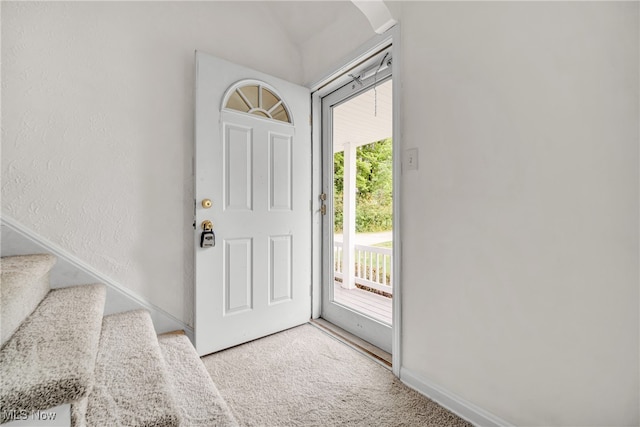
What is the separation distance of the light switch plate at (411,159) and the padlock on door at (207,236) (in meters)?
1.26

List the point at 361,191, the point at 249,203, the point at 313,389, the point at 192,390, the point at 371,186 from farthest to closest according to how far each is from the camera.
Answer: the point at 361,191 < the point at 371,186 < the point at 249,203 < the point at 313,389 < the point at 192,390

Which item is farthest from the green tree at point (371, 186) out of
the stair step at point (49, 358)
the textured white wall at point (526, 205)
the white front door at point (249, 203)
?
the stair step at point (49, 358)

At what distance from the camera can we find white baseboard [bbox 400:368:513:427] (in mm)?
1219

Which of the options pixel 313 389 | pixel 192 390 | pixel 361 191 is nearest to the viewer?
pixel 192 390

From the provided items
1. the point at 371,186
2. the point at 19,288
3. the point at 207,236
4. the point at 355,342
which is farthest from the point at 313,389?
the point at 371,186

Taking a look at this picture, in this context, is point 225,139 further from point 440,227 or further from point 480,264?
point 480,264

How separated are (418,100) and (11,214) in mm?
2158

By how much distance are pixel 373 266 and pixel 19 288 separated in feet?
10.2

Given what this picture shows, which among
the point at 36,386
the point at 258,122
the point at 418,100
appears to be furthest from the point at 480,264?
the point at 258,122

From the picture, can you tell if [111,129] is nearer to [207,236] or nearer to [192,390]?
[207,236]

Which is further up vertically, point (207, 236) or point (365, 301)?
point (207, 236)

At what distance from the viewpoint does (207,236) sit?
178 cm

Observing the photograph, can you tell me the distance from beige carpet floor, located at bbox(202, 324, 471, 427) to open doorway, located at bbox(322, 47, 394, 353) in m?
0.34

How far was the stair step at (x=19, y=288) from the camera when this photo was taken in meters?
0.89
